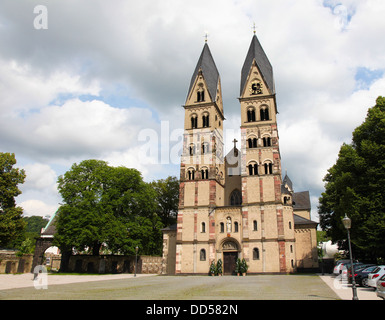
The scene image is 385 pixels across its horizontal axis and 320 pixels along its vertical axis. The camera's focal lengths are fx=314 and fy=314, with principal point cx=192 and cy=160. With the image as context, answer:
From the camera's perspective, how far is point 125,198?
43688 mm

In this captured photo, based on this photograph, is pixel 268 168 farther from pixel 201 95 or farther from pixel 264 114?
pixel 201 95

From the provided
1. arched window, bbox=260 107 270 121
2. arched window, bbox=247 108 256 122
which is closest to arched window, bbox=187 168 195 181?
arched window, bbox=247 108 256 122

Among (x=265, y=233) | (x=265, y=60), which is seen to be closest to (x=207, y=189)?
(x=265, y=233)

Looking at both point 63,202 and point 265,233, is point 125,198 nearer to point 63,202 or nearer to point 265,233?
point 63,202

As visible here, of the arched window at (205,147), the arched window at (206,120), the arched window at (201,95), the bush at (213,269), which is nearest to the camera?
the bush at (213,269)

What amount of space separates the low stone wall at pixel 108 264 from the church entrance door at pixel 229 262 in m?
10.8

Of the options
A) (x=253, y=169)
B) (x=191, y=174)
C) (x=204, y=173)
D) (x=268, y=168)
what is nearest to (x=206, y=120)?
(x=204, y=173)

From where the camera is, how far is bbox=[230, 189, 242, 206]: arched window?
46850mm

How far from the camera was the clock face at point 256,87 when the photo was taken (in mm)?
47106

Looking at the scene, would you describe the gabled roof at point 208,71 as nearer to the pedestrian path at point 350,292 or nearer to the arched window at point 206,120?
the arched window at point 206,120

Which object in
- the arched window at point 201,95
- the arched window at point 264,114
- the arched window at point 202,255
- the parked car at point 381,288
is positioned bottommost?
the parked car at point 381,288

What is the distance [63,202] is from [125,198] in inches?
329

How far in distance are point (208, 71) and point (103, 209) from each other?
90.9 ft

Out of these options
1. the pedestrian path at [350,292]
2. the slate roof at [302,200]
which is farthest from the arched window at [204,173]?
the pedestrian path at [350,292]
